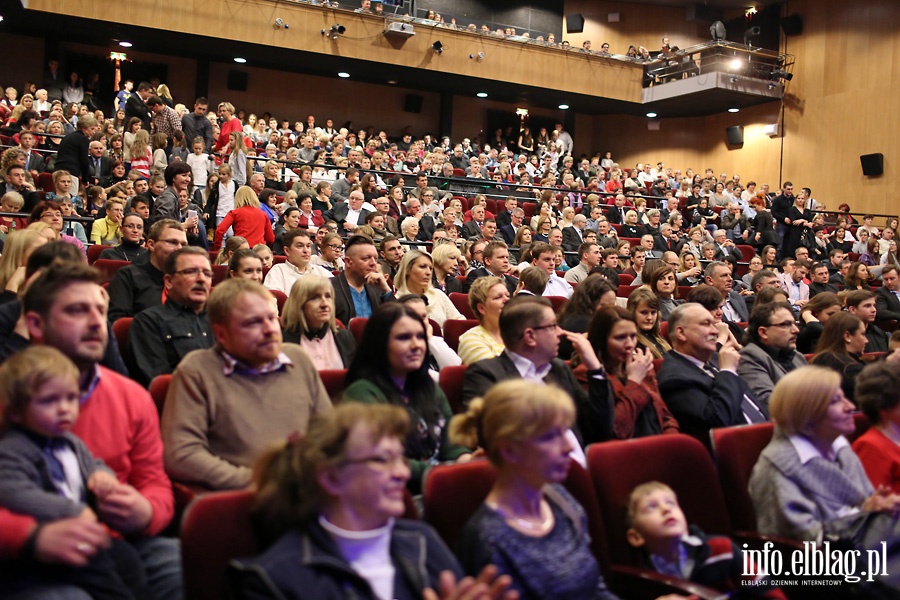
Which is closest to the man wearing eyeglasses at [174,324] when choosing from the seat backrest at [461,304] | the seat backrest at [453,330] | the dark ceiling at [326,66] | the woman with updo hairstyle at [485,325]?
the woman with updo hairstyle at [485,325]

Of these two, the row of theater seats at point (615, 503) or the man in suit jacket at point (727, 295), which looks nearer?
the row of theater seats at point (615, 503)

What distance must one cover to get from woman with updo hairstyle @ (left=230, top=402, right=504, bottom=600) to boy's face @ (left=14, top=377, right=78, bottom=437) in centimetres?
36

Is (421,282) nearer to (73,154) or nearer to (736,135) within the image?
(73,154)

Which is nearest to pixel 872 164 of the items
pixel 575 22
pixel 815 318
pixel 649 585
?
pixel 575 22

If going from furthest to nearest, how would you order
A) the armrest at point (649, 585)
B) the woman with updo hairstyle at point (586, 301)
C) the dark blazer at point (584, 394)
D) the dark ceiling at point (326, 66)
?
the dark ceiling at point (326, 66) → the woman with updo hairstyle at point (586, 301) → the dark blazer at point (584, 394) → the armrest at point (649, 585)

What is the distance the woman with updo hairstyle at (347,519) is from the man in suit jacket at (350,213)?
17.5 ft

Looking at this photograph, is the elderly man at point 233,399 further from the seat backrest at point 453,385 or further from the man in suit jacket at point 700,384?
the man in suit jacket at point 700,384

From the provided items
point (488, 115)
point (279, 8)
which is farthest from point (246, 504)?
point (488, 115)

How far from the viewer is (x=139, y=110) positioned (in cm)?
759

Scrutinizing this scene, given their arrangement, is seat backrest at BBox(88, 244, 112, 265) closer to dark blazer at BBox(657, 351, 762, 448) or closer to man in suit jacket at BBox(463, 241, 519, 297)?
man in suit jacket at BBox(463, 241, 519, 297)

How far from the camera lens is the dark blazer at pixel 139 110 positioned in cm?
756

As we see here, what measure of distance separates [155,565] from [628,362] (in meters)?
1.58

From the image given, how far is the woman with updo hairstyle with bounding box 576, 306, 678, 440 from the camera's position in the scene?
2.40 metres

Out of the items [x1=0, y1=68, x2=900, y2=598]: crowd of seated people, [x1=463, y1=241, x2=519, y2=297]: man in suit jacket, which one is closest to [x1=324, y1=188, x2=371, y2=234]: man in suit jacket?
[x1=0, y1=68, x2=900, y2=598]: crowd of seated people
